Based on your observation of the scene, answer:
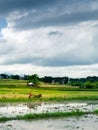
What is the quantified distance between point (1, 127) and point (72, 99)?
86.5ft

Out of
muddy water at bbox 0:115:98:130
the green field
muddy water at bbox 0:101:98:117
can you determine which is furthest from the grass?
the green field

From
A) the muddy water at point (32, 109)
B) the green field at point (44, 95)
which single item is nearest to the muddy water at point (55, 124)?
the muddy water at point (32, 109)

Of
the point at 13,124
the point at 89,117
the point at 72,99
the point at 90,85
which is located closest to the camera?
the point at 13,124

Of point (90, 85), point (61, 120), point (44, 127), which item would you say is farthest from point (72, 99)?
Result: point (90, 85)

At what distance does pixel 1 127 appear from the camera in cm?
2230

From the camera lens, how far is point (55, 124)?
78.4ft

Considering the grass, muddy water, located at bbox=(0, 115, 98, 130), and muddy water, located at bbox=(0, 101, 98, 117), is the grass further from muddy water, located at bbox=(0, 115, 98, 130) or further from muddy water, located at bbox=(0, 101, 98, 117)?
muddy water, located at bbox=(0, 101, 98, 117)

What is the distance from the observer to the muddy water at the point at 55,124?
22.3 m

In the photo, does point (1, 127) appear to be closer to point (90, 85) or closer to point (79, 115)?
point (79, 115)

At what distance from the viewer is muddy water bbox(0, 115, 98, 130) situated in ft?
73.0

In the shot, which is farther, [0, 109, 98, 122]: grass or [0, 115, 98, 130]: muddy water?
[0, 109, 98, 122]: grass

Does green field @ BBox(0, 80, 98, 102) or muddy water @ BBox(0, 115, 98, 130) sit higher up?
green field @ BBox(0, 80, 98, 102)

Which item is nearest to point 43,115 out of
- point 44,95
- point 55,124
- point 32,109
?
point 55,124

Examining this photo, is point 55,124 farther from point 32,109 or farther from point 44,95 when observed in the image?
point 44,95
